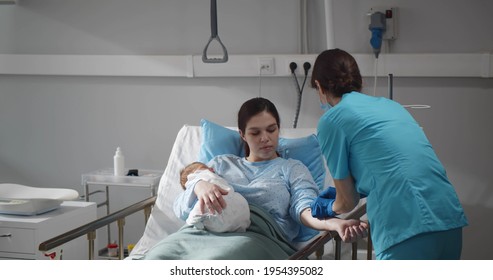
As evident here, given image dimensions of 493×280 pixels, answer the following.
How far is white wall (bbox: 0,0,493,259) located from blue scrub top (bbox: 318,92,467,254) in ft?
5.29

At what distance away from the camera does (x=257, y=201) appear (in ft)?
8.86

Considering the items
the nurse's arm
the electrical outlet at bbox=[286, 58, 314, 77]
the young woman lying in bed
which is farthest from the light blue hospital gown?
the electrical outlet at bbox=[286, 58, 314, 77]

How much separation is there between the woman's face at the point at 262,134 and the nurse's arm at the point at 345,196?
790mm

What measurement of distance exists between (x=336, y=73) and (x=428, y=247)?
0.56 meters

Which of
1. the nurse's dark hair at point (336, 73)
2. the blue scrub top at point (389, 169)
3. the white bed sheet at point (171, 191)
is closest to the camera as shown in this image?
the blue scrub top at point (389, 169)

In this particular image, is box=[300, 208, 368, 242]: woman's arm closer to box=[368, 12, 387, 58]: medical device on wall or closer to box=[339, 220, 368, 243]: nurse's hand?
box=[339, 220, 368, 243]: nurse's hand

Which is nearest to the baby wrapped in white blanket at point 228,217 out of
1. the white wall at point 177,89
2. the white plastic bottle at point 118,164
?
the white plastic bottle at point 118,164

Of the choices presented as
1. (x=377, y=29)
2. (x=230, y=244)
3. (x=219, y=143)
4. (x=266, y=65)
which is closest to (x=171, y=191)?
(x=219, y=143)

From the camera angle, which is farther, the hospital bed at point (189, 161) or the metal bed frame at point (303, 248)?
the hospital bed at point (189, 161)

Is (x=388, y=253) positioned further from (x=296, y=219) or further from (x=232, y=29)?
(x=232, y=29)

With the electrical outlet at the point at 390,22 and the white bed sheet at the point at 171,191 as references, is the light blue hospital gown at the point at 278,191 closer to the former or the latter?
the white bed sheet at the point at 171,191

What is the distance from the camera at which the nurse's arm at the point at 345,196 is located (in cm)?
201
